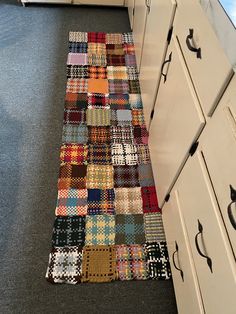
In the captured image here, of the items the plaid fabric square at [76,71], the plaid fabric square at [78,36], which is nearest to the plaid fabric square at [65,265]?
the plaid fabric square at [76,71]

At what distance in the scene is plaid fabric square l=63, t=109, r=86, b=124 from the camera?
1.75m

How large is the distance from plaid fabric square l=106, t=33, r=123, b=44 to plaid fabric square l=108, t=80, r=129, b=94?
47 cm

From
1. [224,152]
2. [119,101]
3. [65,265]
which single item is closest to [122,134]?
[119,101]

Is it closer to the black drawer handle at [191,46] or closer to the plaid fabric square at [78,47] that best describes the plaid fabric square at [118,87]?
the plaid fabric square at [78,47]

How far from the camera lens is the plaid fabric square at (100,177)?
1509 mm

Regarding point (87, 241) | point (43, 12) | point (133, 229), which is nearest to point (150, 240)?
point (133, 229)

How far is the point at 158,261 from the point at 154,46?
3.44 ft

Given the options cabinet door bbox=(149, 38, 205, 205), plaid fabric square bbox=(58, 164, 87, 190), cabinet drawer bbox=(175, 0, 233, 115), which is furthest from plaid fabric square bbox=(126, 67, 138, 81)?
cabinet drawer bbox=(175, 0, 233, 115)

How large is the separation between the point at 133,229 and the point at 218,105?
82 cm

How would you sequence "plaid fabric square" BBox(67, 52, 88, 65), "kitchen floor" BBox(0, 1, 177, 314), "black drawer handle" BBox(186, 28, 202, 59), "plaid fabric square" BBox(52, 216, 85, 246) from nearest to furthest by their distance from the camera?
"black drawer handle" BBox(186, 28, 202, 59), "kitchen floor" BBox(0, 1, 177, 314), "plaid fabric square" BBox(52, 216, 85, 246), "plaid fabric square" BBox(67, 52, 88, 65)

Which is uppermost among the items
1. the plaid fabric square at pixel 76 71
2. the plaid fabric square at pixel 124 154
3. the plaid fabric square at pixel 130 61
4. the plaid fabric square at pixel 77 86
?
the plaid fabric square at pixel 130 61

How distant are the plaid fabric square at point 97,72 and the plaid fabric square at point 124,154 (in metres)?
0.63

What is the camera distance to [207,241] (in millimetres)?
801

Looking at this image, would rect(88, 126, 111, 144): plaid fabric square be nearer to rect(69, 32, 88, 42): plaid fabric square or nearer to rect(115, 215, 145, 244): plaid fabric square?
rect(115, 215, 145, 244): plaid fabric square
